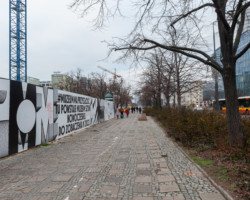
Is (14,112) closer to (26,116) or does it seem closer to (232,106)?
(26,116)

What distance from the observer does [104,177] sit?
4.63 m

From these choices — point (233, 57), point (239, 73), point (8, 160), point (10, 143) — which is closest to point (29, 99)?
point (10, 143)

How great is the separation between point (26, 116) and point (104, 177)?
425cm

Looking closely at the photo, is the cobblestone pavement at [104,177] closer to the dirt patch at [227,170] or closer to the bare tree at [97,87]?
the dirt patch at [227,170]

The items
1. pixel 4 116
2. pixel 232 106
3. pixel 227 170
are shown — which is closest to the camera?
pixel 227 170

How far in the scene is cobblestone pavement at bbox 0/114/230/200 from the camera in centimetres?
374

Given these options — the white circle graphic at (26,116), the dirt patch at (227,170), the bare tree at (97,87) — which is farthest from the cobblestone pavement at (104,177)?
the bare tree at (97,87)

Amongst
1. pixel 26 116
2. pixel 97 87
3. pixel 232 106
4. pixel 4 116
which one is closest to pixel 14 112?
pixel 4 116

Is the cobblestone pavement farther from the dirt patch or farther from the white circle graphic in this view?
the white circle graphic

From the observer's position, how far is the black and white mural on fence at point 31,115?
645 cm

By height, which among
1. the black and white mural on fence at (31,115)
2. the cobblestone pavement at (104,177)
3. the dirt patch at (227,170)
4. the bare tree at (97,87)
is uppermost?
the bare tree at (97,87)

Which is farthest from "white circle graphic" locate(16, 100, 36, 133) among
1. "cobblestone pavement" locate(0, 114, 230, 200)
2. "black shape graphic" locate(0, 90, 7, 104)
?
"cobblestone pavement" locate(0, 114, 230, 200)

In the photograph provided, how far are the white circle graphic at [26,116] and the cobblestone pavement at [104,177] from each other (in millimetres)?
971

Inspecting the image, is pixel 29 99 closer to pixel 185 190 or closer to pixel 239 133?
pixel 185 190
